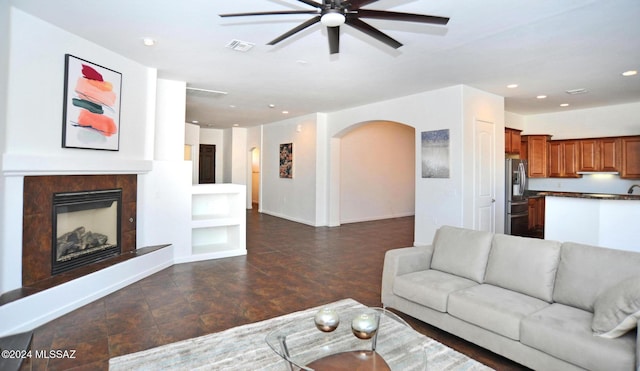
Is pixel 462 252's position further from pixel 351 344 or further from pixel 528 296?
pixel 351 344

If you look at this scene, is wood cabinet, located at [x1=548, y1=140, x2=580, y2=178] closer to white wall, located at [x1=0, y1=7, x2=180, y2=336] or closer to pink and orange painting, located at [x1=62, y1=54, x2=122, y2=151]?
white wall, located at [x1=0, y1=7, x2=180, y2=336]

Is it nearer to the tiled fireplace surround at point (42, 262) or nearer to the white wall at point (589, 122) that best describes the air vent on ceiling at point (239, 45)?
the tiled fireplace surround at point (42, 262)

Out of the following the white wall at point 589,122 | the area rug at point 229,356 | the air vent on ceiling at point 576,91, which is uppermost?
the air vent on ceiling at point 576,91

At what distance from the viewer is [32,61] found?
314 centimetres

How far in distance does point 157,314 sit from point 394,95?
503cm

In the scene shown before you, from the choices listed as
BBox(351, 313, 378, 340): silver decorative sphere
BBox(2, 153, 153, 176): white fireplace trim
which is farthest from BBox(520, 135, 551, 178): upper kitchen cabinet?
BBox(2, 153, 153, 176): white fireplace trim

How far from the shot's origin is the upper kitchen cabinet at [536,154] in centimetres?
748

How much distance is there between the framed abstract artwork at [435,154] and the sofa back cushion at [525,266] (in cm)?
293

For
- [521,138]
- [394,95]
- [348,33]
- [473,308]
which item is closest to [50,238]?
[348,33]

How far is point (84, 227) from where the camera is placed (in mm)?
3832

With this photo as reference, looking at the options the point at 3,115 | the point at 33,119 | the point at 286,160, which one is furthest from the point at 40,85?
the point at 286,160

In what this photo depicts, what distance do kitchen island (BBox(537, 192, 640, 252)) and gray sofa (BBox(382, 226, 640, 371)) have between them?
93.6 inches

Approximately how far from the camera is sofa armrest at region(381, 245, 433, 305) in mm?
3064

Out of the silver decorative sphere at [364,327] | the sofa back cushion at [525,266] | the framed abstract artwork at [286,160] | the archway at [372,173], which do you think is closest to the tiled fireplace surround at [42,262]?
the silver decorative sphere at [364,327]
